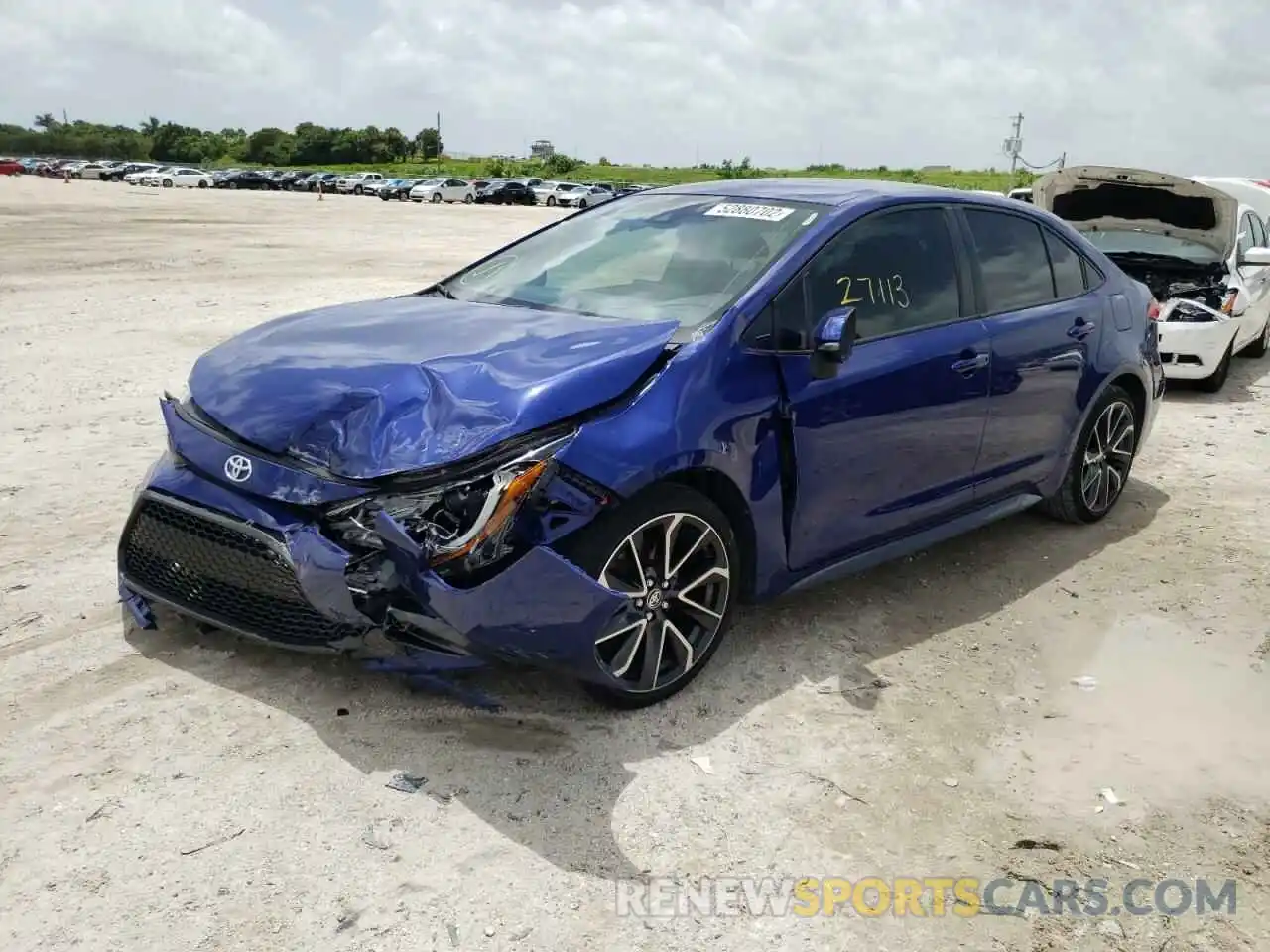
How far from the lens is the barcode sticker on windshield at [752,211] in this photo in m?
4.31

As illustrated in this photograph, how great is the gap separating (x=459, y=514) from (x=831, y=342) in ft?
4.64

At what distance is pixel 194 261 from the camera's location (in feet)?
58.7

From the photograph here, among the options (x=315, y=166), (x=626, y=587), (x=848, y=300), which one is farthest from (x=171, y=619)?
(x=315, y=166)

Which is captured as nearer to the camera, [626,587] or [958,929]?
[958,929]

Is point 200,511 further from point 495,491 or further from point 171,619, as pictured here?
point 495,491

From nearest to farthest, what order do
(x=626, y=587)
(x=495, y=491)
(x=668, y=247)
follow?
(x=495, y=491) → (x=626, y=587) → (x=668, y=247)

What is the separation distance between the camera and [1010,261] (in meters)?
5.03

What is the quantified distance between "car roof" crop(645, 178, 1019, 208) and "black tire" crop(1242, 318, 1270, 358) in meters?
7.63

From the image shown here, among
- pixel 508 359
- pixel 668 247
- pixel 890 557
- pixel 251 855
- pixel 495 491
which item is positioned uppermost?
pixel 668 247

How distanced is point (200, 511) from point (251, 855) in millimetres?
1145

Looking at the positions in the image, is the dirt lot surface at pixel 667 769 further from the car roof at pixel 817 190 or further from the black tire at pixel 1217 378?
the black tire at pixel 1217 378

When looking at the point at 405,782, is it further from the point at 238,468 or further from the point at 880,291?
the point at 880,291

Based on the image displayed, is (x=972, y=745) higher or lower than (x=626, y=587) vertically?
lower

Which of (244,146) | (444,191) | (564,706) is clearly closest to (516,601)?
(564,706)
